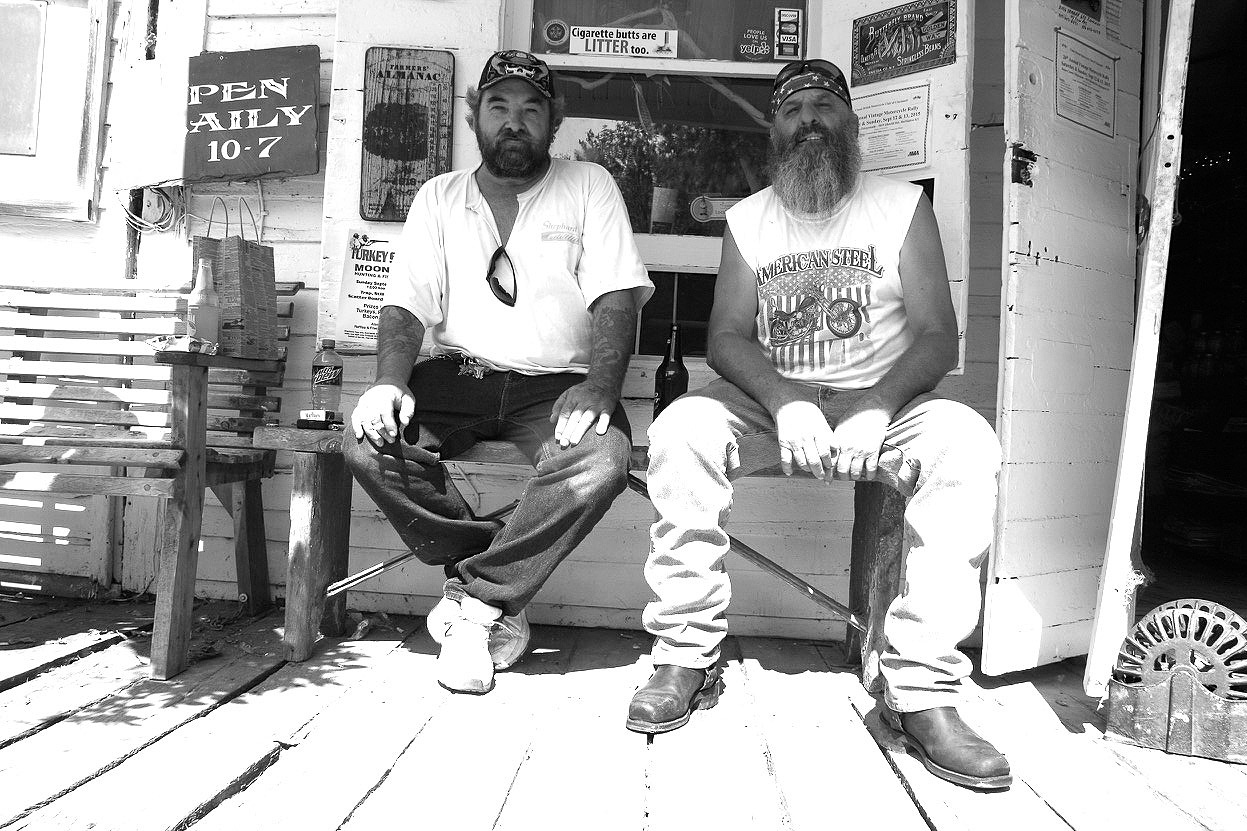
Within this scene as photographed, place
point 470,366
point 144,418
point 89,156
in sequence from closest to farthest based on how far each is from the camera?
point 470,366 → point 144,418 → point 89,156

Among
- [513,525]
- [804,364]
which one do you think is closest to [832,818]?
[513,525]

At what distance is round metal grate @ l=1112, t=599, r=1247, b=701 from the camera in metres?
→ 2.10

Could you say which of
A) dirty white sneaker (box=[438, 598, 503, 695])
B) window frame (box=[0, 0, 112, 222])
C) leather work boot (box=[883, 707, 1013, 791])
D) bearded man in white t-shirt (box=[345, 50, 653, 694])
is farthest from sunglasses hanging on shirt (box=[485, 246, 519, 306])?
window frame (box=[0, 0, 112, 222])

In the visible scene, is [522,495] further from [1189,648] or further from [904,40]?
[904,40]

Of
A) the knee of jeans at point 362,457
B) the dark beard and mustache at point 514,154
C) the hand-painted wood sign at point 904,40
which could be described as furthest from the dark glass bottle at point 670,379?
the hand-painted wood sign at point 904,40

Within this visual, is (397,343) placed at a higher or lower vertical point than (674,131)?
lower

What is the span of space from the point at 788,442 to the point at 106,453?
79.2 inches

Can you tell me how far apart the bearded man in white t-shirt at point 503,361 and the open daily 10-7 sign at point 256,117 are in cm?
81

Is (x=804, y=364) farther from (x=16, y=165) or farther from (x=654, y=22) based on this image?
(x=16, y=165)

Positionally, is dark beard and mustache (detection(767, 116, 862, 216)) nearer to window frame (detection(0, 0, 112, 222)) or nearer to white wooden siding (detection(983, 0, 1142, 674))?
white wooden siding (detection(983, 0, 1142, 674))

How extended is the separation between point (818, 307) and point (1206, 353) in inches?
162

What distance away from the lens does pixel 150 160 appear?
3559 millimetres

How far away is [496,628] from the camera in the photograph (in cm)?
263

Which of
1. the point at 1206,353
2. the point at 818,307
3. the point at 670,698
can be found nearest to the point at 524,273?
the point at 818,307
